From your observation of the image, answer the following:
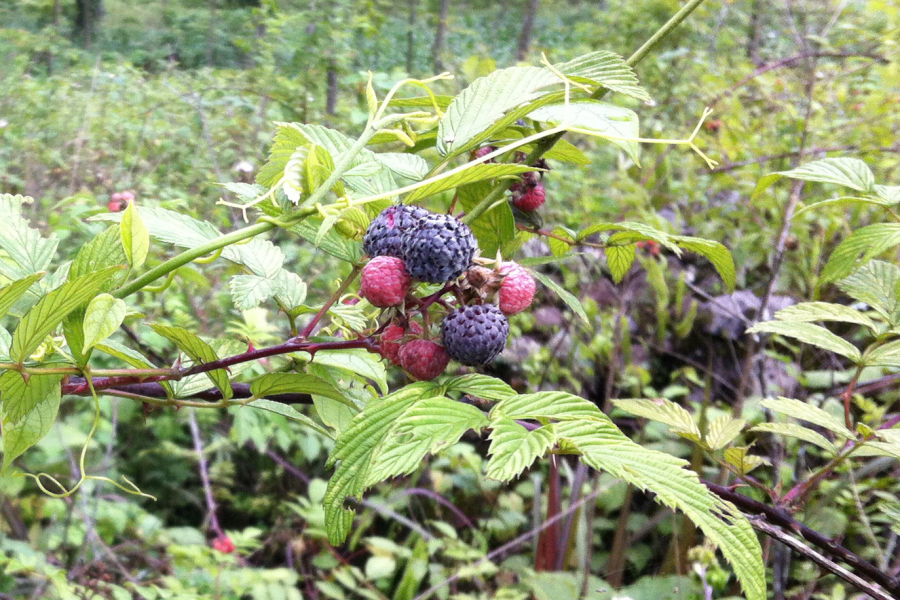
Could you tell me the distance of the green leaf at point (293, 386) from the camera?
39 cm

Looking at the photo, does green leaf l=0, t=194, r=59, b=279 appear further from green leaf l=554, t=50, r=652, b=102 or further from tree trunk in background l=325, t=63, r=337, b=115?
tree trunk in background l=325, t=63, r=337, b=115

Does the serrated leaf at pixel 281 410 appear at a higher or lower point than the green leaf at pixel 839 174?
lower

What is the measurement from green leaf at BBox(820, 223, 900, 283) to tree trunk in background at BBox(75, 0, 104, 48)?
7.63m

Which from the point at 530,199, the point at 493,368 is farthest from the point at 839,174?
the point at 493,368

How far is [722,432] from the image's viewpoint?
59 cm

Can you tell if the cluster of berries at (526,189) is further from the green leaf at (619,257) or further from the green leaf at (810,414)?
the green leaf at (810,414)

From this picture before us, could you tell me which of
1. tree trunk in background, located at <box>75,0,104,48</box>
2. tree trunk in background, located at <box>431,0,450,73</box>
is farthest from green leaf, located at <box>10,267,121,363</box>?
tree trunk in background, located at <box>75,0,104,48</box>

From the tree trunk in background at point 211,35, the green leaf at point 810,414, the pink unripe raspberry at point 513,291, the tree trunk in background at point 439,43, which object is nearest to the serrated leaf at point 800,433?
the green leaf at point 810,414

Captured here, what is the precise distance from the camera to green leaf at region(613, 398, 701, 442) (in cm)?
53

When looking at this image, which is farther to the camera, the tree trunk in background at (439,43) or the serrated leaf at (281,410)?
the tree trunk in background at (439,43)

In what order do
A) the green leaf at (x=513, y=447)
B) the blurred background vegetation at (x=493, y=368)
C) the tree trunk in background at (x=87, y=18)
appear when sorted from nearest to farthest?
the green leaf at (x=513, y=447), the blurred background vegetation at (x=493, y=368), the tree trunk in background at (x=87, y=18)

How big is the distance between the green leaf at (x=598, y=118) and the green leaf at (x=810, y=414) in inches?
10.9

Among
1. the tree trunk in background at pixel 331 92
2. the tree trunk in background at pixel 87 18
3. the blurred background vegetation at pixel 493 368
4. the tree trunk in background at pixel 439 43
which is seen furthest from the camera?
the tree trunk in background at pixel 87 18

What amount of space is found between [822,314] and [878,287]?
0.17ft
